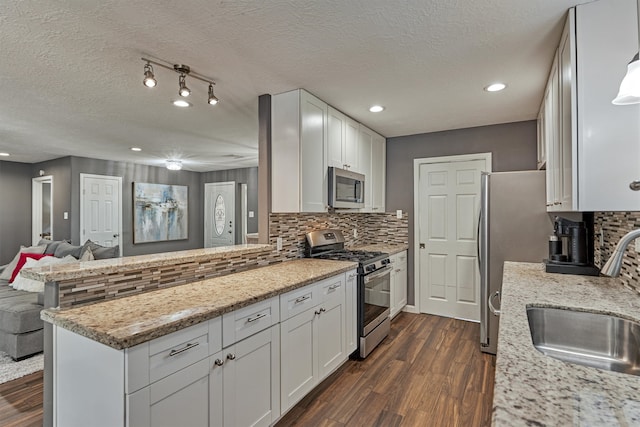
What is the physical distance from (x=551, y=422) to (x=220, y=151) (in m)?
5.31

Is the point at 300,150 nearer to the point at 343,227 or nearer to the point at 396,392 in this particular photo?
the point at 343,227

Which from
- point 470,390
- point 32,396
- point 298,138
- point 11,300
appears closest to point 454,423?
point 470,390

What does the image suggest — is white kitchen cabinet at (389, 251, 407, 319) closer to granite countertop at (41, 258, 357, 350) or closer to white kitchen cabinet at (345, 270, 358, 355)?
white kitchen cabinet at (345, 270, 358, 355)

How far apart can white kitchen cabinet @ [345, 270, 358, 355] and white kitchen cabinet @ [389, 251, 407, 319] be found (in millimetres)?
949

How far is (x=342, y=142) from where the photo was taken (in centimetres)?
333

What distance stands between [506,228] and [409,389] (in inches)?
65.2

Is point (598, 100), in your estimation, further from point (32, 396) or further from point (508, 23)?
point (32, 396)

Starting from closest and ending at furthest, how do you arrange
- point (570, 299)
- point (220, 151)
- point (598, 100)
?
point (598, 100) → point (570, 299) → point (220, 151)

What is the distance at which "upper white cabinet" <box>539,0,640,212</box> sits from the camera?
141cm

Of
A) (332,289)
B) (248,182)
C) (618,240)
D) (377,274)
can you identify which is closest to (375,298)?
(377,274)

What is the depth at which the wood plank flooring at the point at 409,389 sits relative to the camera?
2064 millimetres

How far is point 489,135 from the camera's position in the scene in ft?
12.4

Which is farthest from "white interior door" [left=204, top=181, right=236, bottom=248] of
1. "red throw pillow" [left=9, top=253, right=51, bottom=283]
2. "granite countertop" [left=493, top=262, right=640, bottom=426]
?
"granite countertop" [left=493, top=262, right=640, bottom=426]

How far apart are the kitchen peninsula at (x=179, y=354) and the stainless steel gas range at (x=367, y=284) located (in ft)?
2.88
